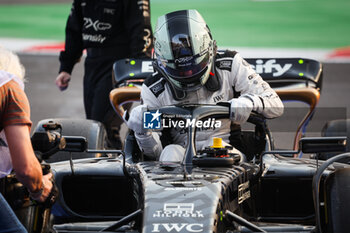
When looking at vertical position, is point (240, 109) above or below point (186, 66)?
below

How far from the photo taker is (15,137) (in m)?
3.53

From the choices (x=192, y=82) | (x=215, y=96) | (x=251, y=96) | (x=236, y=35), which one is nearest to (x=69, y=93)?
(x=236, y=35)

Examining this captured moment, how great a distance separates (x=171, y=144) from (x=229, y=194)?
1.07 meters

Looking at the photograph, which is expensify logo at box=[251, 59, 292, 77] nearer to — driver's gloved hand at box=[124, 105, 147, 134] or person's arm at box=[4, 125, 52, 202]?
driver's gloved hand at box=[124, 105, 147, 134]

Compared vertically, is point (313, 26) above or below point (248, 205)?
above

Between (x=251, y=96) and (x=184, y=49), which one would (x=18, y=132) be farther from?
(x=251, y=96)

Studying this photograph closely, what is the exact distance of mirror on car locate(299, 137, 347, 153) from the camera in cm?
429

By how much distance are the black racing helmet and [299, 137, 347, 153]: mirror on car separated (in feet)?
3.61

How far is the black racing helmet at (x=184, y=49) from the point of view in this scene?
510 cm

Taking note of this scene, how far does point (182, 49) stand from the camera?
5090mm

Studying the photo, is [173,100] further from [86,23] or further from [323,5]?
[323,5]

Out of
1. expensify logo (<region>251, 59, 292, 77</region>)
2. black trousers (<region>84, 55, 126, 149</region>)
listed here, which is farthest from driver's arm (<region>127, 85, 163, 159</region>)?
black trousers (<region>84, 55, 126, 149</region>)

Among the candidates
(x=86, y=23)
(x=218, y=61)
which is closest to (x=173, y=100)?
(x=218, y=61)

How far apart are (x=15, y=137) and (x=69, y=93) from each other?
9.74 meters
